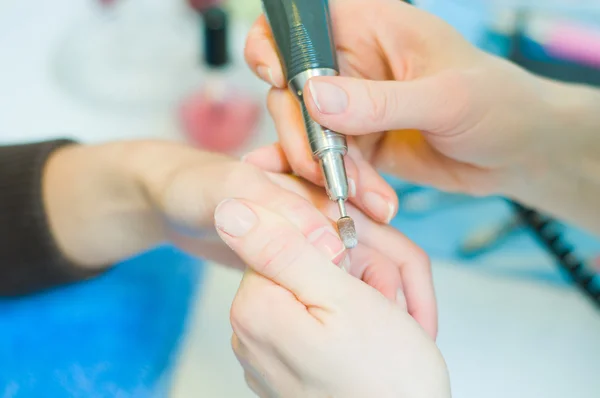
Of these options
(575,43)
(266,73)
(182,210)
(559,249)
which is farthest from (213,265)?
(575,43)

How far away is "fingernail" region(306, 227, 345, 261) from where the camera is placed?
414mm

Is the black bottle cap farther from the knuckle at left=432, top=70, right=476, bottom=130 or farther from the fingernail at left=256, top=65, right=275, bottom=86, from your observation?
the knuckle at left=432, top=70, right=476, bottom=130

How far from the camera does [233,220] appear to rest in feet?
1.31

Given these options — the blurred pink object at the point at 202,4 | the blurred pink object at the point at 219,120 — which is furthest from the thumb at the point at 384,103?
the blurred pink object at the point at 202,4

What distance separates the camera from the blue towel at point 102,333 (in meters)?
0.54

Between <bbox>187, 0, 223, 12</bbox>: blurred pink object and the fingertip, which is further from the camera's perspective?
<bbox>187, 0, 223, 12</bbox>: blurred pink object

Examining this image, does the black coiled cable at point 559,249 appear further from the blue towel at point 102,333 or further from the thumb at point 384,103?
the blue towel at point 102,333

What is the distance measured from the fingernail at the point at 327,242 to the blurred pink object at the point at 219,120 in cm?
35

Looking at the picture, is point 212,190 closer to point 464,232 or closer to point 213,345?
point 213,345

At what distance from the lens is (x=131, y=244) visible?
605 millimetres

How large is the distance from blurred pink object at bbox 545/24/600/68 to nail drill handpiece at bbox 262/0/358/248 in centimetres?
43

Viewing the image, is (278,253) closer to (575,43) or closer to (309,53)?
(309,53)

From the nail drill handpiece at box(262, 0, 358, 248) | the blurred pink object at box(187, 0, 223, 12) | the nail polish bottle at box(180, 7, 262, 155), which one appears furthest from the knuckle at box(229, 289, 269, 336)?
the blurred pink object at box(187, 0, 223, 12)

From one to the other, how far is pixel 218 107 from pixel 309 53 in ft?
1.10
